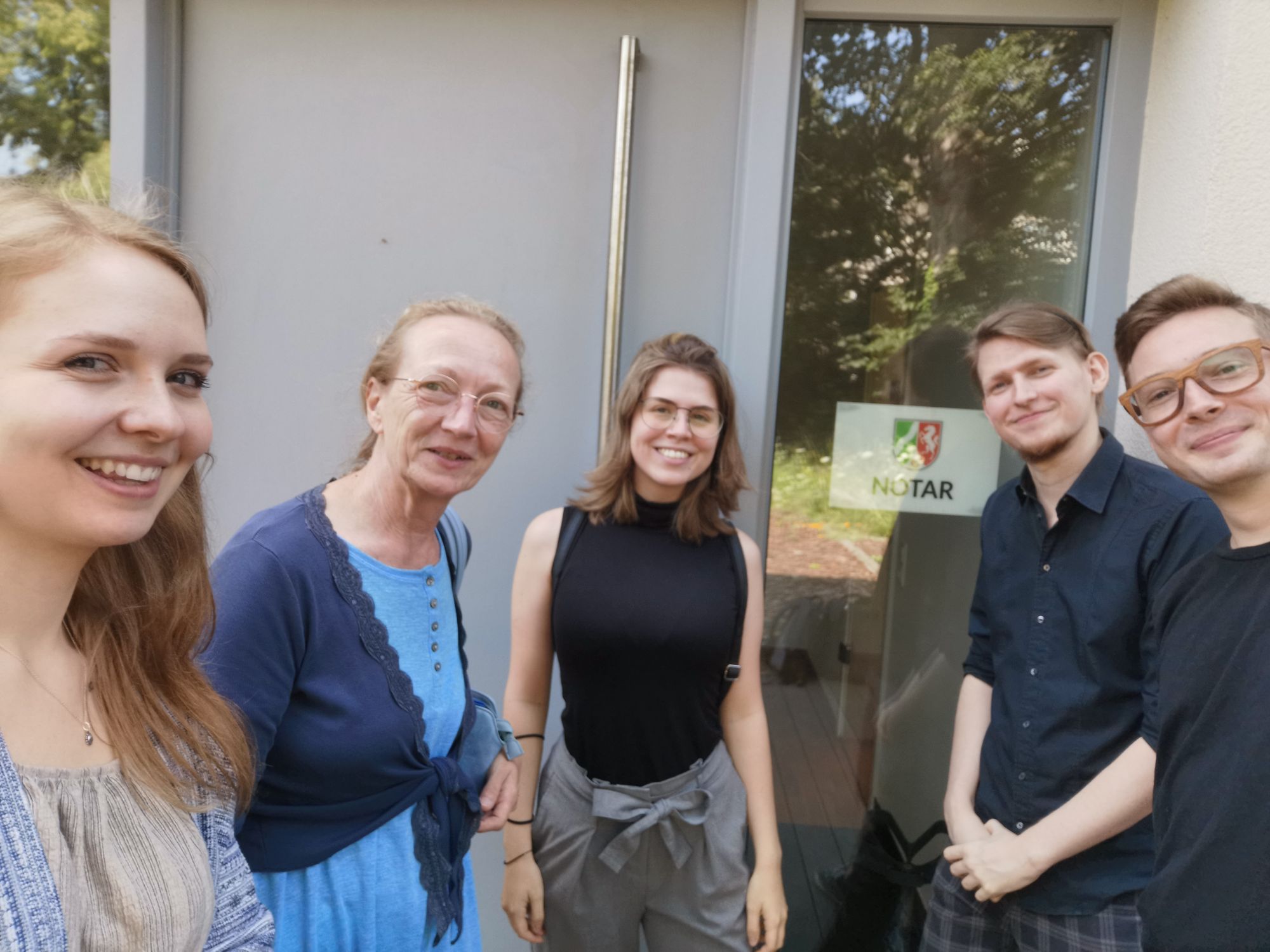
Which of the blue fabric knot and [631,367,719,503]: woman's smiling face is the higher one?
[631,367,719,503]: woman's smiling face

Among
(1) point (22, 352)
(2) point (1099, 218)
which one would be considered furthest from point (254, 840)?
(2) point (1099, 218)

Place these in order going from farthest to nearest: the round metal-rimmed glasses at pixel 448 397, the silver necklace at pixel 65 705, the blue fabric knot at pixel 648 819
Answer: the blue fabric knot at pixel 648 819 → the round metal-rimmed glasses at pixel 448 397 → the silver necklace at pixel 65 705

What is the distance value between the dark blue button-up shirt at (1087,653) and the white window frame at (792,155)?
73 centimetres

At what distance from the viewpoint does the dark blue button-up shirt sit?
1.83 meters

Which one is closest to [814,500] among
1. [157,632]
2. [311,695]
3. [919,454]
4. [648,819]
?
[919,454]

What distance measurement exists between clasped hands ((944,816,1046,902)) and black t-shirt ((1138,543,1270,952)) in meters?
0.35

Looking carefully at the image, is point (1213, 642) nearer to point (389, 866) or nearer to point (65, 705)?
point (389, 866)

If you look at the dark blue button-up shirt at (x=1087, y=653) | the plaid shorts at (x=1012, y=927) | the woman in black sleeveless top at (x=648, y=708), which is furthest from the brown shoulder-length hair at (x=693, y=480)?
the plaid shorts at (x=1012, y=927)

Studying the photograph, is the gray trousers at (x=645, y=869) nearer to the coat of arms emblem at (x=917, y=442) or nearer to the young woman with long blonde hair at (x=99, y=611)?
the young woman with long blonde hair at (x=99, y=611)

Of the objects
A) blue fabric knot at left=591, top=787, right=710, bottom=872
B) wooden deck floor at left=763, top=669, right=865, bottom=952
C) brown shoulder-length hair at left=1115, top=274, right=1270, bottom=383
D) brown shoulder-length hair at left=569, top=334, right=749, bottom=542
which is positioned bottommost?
wooden deck floor at left=763, top=669, right=865, bottom=952

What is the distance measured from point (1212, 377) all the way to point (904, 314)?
1.23m

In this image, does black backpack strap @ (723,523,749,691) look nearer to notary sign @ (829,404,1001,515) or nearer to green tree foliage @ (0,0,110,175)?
notary sign @ (829,404,1001,515)

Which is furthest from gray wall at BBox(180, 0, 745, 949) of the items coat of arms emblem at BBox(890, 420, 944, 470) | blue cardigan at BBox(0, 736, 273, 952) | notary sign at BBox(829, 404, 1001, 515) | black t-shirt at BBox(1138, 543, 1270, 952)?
blue cardigan at BBox(0, 736, 273, 952)

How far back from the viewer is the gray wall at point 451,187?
8.30 ft
